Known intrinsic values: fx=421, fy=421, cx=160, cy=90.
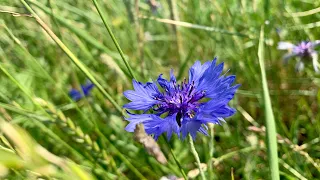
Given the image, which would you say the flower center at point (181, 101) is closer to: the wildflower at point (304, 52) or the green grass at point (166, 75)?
the green grass at point (166, 75)

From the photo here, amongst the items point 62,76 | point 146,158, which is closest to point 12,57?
point 62,76

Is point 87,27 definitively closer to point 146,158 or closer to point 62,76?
point 62,76

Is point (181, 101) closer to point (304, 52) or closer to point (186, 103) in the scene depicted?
point (186, 103)

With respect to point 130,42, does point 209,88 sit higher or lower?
lower

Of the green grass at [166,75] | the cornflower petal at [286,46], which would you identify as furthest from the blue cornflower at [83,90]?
the cornflower petal at [286,46]

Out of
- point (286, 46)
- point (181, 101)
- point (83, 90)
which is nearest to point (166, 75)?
point (83, 90)

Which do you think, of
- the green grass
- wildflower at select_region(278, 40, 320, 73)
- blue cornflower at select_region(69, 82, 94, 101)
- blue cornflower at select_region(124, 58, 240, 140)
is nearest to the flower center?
blue cornflower at select_region(124, 58, 240, 140)
